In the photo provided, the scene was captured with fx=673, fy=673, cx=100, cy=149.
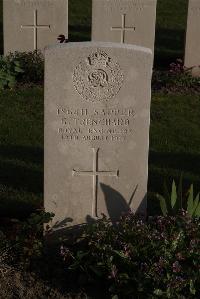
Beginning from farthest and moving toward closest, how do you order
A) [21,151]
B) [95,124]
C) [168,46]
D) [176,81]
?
[168,46], [176,81], [21,151], [95,124]

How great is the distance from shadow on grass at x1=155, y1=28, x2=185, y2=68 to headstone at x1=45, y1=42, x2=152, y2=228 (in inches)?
248

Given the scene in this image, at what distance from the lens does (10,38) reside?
10.6 m

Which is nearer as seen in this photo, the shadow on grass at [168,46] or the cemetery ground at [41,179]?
the cemetery ground at [41,179]

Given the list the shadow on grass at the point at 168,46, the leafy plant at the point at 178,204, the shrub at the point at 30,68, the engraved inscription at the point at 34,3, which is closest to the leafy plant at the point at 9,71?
the shrub at the point at 30,68

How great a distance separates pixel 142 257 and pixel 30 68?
228 inches

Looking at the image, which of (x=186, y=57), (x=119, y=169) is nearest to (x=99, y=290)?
(x=119, y=169)

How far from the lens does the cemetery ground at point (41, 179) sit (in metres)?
4.90

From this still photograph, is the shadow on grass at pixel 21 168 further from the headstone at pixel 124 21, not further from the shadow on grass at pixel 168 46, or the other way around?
the shadow on grass at pixel 168 46

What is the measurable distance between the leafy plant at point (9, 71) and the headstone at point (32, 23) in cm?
51

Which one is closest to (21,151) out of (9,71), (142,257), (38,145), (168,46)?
(38,145)

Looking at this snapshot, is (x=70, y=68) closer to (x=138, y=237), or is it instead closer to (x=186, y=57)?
(x=138, y=237)

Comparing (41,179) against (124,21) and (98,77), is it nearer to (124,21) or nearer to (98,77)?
(98,77)

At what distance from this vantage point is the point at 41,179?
271 inches

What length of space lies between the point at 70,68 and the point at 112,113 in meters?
0.48
